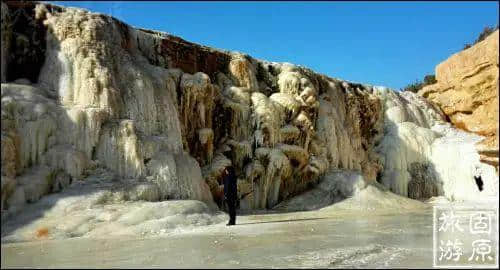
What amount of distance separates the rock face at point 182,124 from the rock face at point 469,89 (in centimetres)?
161

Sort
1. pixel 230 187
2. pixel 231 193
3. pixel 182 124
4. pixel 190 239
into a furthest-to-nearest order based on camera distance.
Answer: pixel 182 124 → pixel 230 187 → pixel 231 193 → pixel 190 239

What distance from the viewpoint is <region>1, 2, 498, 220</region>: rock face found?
470 inches

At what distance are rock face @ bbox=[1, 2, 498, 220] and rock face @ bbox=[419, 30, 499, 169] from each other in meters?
1.61

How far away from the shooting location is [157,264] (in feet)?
21.7

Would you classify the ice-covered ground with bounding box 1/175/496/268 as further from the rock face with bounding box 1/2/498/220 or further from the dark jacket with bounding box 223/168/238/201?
the rock face with bounding box 1/2/498/220

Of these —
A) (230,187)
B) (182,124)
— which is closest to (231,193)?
(230,187)

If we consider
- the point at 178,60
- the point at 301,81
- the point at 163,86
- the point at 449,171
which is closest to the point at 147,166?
the point at 163,86

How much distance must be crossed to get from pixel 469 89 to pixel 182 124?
1458 centimetres

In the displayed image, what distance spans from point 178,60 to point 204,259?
11.8 m

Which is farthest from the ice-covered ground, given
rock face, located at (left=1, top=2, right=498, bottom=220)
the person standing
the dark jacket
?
rock face, located at (left=1, top=2, right=498, bottom=220)

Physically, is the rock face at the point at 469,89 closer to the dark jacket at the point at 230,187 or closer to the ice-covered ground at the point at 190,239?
the dark jacket at the point at 230,187

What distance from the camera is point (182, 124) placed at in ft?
52.9

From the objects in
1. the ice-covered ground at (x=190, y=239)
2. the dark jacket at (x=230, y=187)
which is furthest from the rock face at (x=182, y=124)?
the dark jacket at (x=230, y=187)

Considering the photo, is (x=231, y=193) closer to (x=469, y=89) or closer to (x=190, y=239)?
(x=190, y=239)
